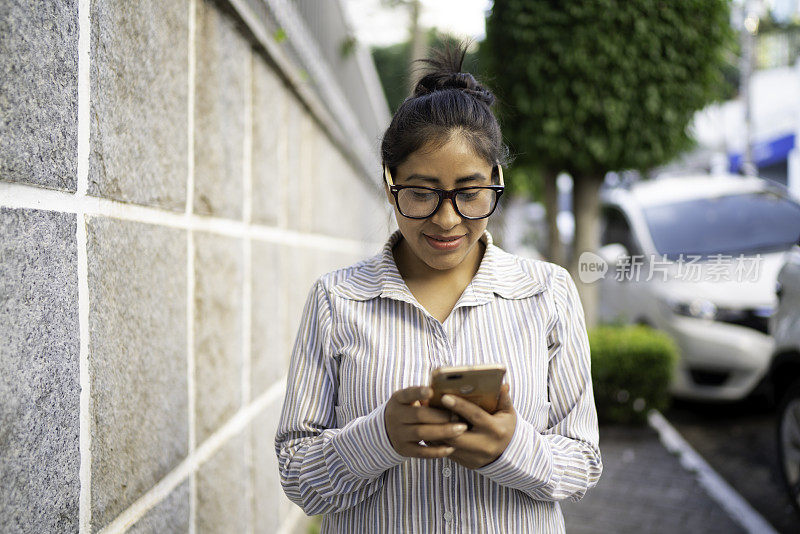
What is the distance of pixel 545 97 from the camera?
4.04m

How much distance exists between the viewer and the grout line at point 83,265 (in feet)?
4.11

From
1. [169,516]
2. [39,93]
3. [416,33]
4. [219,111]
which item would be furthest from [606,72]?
[416,33]

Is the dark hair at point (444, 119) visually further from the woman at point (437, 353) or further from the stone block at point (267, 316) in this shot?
the stone block at point (267, 316)

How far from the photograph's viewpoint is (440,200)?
5.05 feet

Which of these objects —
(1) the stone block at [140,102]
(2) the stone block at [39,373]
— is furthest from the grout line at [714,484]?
(2) the stone block at [39,373]

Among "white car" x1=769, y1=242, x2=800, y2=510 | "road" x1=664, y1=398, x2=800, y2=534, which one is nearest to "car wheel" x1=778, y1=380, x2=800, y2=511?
"white car" x1=769, y1=242, x2=800, y2=510

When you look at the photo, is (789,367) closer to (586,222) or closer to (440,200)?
(586,222)

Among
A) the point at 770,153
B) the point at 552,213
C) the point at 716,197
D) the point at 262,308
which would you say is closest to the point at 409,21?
the point at 552,213

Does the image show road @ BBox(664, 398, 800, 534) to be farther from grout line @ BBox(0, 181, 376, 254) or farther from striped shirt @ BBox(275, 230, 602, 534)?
grout line @ BBox(0, 181, 376, 254)

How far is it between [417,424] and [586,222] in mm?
4353

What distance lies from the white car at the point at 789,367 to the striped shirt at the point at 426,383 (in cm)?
265

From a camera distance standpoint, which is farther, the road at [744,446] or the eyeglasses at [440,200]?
the road at [744,446]

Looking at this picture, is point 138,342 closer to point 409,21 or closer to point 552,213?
point 552,213

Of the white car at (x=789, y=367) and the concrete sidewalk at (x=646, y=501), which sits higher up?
the white car at (x=789, y=367)
